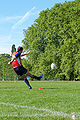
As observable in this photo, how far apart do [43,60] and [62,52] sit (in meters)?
3.72

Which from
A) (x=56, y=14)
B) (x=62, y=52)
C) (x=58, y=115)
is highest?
(x=56, y=14)

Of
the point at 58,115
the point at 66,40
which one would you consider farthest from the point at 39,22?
the point at 58,115

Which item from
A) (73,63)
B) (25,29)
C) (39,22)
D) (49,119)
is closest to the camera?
(49,119)

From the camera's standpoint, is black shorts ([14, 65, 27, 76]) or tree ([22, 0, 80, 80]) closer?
black shorts ([14, 65, 27, 76])

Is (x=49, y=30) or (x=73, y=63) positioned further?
(x=49, y=30)

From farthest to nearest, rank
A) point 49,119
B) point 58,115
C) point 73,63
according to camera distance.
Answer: point 73,63, point 58,115, point 49,119

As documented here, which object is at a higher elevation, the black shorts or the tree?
the tree

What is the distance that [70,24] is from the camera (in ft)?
115

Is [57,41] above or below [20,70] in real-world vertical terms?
above

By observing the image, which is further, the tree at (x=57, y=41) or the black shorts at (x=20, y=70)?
the tree at (x=57, y=41)

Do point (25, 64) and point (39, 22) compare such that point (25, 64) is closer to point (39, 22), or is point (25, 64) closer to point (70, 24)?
point (39, 22)

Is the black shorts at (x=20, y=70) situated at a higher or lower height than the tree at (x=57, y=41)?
lower

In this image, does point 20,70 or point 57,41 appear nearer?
point 20,70

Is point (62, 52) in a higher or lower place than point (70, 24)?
lower
